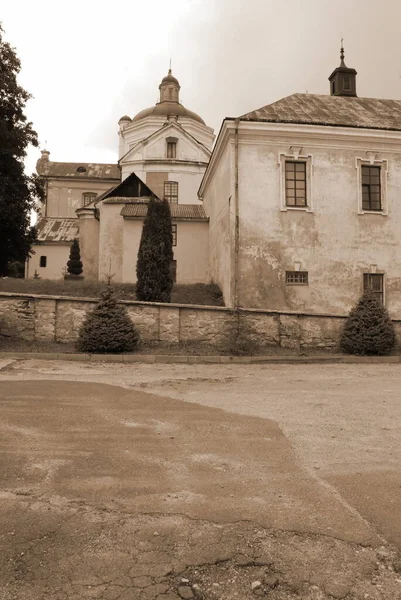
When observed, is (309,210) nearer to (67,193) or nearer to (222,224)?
(222,224)

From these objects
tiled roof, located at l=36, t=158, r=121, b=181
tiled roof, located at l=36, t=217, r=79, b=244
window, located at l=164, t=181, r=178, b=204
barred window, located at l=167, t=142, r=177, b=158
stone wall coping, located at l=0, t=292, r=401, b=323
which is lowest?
stone wall coping, located at l=0, t=292, r=401, b=323

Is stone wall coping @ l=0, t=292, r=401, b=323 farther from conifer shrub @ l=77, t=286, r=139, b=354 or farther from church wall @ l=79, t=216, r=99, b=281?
church wall @ l=79, t=216, r=99, b=281

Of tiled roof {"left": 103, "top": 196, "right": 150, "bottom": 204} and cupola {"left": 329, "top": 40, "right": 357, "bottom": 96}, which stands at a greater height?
cupola {"left": 329, "top": 40, "right": 357, "bottom": 96}

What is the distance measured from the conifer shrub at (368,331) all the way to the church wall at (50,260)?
28.0m

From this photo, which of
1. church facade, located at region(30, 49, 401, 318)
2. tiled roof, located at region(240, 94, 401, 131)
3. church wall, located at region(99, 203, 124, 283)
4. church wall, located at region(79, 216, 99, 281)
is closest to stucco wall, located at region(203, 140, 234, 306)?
church facade, located at region(30, 49, 401, 318)

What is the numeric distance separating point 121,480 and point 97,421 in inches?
82.8

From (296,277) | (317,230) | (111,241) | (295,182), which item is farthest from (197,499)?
(111,241)

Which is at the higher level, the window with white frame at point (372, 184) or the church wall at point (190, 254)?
the window with white frame at point (372, 184)

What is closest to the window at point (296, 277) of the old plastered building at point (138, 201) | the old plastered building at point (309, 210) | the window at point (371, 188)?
the old plastered building at point (309, 210)

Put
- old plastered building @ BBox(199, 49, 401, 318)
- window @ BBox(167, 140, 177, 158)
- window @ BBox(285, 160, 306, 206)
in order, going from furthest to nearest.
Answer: window @ BBox(167, 140, 177, 158), window @ BBox(285, 160, 306, 206), old plastered building @ BBox(199, 49, 401, 318)

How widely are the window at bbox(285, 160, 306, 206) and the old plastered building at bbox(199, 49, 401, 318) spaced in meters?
0.04

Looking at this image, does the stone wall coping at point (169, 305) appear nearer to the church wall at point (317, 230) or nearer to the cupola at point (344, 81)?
the church wall at point (317, 230)

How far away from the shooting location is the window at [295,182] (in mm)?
19641

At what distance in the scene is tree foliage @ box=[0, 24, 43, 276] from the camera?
21750 mm
